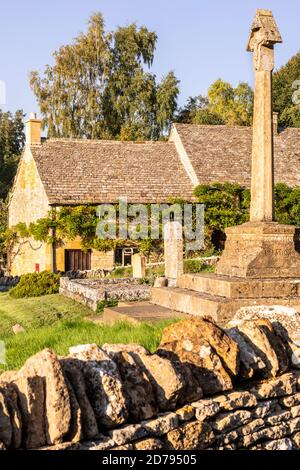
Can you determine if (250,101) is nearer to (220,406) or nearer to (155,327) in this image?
(155,327)

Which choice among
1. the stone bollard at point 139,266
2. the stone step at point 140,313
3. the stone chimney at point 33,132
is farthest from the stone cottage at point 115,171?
the stone step at point 140,313

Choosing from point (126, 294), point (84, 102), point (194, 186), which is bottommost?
point (126, 294)

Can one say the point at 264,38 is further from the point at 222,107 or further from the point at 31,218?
the point at 222,107

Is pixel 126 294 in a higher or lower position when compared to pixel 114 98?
lower

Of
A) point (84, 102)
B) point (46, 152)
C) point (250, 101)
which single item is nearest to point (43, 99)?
point (84, 102)

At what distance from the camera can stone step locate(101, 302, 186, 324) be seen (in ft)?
33.9

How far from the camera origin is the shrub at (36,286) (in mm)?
21016

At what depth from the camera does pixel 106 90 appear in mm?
47344

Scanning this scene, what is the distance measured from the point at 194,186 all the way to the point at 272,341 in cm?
2597

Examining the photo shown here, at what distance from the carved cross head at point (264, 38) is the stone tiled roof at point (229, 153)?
19.3 metres

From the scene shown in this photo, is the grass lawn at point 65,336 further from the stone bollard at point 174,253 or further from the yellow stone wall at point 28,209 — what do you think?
the yellow stone wall at point 28,209

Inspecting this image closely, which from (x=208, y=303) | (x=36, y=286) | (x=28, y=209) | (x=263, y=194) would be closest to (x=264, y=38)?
(x=263, y=194)

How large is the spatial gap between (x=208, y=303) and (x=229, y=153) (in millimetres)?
24029
